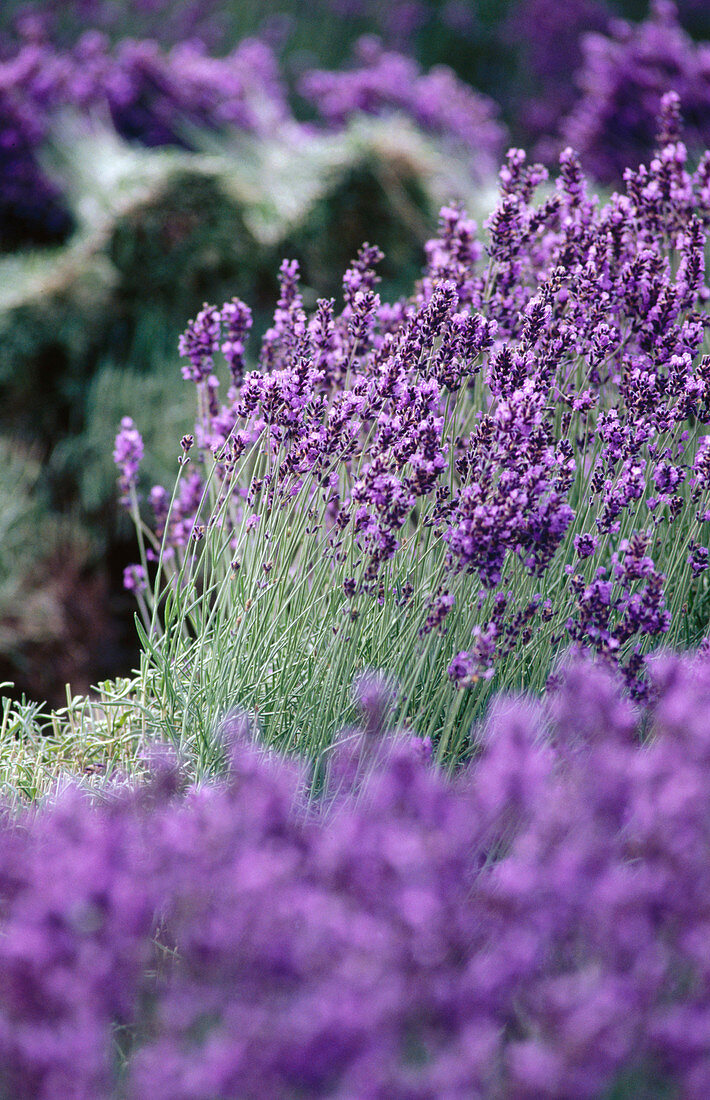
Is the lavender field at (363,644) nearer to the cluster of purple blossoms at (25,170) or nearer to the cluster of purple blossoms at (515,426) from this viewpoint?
the cluster of purple blossoms at (515,426)

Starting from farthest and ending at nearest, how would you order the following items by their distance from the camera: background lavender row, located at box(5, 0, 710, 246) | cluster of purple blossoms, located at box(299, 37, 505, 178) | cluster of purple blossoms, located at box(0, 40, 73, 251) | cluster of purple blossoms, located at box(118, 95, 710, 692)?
cluster of purple blossoms, located at box(299, 37, 505, 178)
background lavender row, located at box(5, 0, 710, 246)
cluster of purple blossoms, located at box(0, 40, 73, 251)
cluster of purple blossoms, located at box(118, 95, 710, 692)

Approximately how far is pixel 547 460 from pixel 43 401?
3132mm

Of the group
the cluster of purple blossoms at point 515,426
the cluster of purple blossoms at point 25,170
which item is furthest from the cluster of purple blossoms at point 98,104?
the cluster of purple blossoms at point 515,426

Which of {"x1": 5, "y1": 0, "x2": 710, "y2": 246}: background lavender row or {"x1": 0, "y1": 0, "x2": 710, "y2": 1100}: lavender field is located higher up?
{"x1": 5, "y1": 0, "x2": 710, "y2": 246}: background lavender row

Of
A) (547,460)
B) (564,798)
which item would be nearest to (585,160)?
(547,460)

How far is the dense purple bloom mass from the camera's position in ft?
3.12

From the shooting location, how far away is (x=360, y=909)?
41.8 inches

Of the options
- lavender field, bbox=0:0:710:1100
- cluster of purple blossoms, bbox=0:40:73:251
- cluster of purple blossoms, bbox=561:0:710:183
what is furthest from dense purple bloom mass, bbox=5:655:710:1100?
cluster of purple blossoms, bbox=561:0:710:183

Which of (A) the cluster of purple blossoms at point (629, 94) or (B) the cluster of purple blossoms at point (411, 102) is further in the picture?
(B) the cluster of purple blossoms at point (411, 102)

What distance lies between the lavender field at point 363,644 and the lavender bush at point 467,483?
1 cm

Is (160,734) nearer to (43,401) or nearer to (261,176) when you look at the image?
(43,401)

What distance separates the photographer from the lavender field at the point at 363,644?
1.02 metres

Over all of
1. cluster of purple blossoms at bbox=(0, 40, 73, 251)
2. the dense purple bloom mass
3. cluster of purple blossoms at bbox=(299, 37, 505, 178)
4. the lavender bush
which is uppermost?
cluster of purple blossoms at bbox=(299, 37, 505, 178)

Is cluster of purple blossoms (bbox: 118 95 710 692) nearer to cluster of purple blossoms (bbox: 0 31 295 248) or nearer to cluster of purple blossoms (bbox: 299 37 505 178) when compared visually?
cluster of purple blossoms (bbox: 0 31 295 248)
